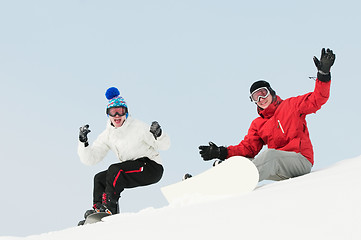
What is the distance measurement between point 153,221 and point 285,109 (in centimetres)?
242

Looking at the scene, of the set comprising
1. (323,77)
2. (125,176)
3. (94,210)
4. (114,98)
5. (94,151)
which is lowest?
(94,210)

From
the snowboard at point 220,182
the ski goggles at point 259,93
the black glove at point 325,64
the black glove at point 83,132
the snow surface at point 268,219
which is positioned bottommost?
the snow surface at point 268,219

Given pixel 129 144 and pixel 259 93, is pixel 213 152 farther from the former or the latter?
pixel 129 144

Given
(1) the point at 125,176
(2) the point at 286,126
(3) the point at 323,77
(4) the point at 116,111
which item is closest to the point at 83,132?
(4) the point at 116,111

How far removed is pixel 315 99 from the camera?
453cm

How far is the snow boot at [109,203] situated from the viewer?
499 cm

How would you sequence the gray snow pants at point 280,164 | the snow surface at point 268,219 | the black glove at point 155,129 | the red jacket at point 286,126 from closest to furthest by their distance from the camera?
the snow surface at point 268,219 < the gray snow pants at point 280,164 < the red jacket at point 286,126 < the black glove at point 155,129

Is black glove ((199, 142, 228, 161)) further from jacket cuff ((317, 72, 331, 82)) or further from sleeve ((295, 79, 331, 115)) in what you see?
jacket cuff ((317, 72, 331, 82))

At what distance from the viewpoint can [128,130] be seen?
18.0 feet

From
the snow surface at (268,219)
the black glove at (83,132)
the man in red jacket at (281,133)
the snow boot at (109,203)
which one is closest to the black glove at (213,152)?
the man in red jacket at (281,133)

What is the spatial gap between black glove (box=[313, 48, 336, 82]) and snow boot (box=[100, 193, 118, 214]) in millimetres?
2470

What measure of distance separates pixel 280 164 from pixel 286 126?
0.49m

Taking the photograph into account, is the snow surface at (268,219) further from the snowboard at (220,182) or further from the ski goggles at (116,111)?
the ski goggles at (116,111)

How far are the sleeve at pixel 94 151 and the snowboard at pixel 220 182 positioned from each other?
1553 mm
